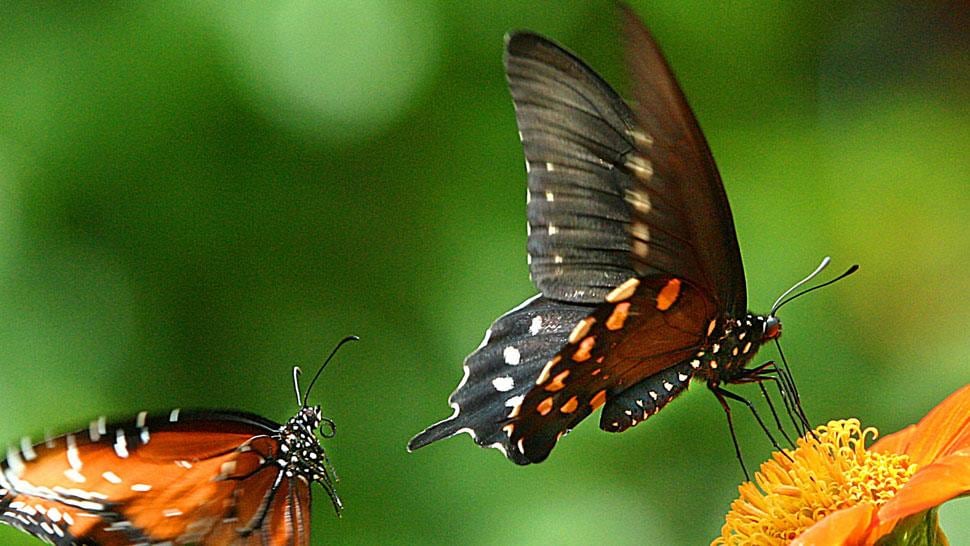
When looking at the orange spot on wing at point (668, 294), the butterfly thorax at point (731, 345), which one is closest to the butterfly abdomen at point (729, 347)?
the butterfly thorax at point (731, 345)

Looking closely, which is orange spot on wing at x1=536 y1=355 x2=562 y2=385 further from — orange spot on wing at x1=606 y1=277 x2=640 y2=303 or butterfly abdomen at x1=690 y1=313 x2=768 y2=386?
butterfly abdomen at x1=690 y1=313 x2=768 y2=386

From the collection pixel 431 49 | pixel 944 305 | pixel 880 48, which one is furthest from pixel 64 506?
pixel 880 48

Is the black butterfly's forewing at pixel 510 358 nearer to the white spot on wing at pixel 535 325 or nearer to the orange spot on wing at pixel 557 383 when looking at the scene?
the white spot on wing at pixel 535 325

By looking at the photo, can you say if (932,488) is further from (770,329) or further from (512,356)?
(512,356)

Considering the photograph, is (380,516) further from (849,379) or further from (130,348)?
(849,379)

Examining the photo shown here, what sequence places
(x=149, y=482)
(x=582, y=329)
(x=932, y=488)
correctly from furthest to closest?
(x=149, y=482), (x=582, y=329), (x=932, y=488)

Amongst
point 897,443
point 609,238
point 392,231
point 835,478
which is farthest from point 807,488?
point 392,231
